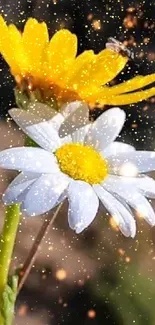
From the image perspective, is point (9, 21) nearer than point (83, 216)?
No

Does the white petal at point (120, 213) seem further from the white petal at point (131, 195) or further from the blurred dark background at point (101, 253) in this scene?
the blurred dark background at point (101, 253)

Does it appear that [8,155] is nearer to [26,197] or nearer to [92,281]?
[26,197]

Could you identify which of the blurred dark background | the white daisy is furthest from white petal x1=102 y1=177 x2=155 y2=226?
the blurred dark background

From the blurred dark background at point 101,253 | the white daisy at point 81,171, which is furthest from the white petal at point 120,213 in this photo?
the blurred dark background at point 101,253

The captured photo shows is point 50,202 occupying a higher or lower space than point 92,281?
higher

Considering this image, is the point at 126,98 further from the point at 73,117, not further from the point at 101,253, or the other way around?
the point at 101,253

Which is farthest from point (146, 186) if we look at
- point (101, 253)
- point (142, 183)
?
point (101, 253)

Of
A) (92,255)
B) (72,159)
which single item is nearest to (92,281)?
(92,255)

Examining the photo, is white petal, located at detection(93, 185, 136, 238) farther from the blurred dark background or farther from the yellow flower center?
the blurred dark background
